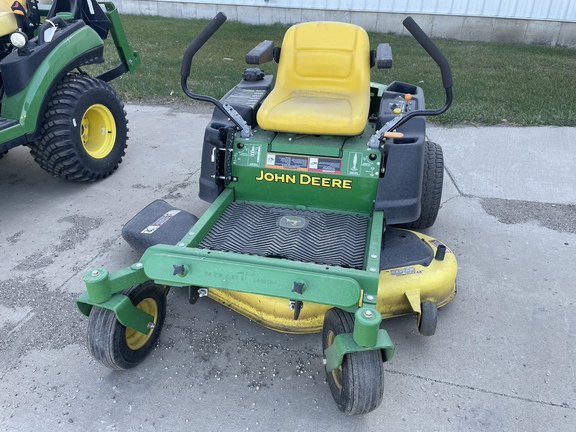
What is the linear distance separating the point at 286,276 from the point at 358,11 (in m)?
9.14

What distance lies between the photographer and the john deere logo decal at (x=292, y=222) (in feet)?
8.50

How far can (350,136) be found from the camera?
2826 millimetres

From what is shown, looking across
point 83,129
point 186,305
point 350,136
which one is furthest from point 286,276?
point 83,129

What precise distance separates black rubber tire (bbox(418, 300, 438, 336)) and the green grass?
3.44m

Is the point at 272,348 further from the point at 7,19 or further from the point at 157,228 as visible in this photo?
the point at 7,19

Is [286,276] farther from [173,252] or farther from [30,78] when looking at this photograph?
[30,78]

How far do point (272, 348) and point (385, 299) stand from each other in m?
0.58

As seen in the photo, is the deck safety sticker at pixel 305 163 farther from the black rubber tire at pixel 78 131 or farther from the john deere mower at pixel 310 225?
the black rubber tire at pixel 78 131

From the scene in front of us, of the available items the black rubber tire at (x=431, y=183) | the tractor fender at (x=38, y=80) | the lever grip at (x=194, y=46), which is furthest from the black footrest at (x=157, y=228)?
the black rubber tire at (x=431, y=183)

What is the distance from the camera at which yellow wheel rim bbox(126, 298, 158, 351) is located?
2.23m

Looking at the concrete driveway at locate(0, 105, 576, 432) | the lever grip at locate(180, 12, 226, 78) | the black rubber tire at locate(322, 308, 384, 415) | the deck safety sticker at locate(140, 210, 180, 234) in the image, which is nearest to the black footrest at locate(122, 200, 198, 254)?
the deck safety sticker at locate(140, 210, 180, 234)

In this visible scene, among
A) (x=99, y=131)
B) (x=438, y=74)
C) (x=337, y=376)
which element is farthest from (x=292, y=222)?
(x=438, y=74)

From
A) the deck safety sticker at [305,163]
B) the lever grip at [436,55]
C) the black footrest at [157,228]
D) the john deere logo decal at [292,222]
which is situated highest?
the lever grip at [436,55]

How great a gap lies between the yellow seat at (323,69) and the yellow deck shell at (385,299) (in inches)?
38.7
